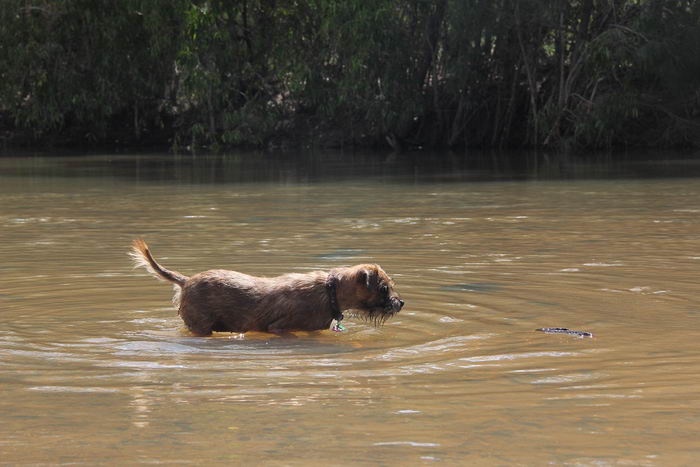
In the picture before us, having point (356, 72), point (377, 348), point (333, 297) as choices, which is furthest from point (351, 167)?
point (377, 348)

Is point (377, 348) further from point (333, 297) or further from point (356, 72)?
point (356, 72)

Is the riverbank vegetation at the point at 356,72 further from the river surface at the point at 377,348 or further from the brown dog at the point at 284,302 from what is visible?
the brown dog at the point at 284,302

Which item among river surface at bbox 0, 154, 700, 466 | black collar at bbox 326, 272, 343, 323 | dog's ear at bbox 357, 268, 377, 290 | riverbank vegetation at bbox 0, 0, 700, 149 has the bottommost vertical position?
river surface at bbox 0, 154, 700, 466

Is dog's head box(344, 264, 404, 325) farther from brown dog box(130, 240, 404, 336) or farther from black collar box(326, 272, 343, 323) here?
black collar box(326, 272, 343, 323)

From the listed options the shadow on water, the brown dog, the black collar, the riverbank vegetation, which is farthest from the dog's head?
the riverbank vegetation

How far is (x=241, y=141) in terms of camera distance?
150ft

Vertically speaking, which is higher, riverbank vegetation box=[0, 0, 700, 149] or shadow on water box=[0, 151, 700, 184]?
riverbank vegetation box=[0, 0, 700, 149]

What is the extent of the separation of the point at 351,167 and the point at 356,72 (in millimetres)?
8403

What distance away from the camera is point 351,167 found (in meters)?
32.9

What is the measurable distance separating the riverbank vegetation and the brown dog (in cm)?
2903

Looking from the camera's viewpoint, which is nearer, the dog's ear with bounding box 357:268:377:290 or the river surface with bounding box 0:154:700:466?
the river surface with bounding box 0:154:700:466

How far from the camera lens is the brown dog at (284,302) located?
886 cm

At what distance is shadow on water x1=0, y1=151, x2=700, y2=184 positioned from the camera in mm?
28094

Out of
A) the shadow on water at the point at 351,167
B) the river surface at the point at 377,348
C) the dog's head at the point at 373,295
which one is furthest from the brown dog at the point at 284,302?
the shadow on water at the point at 351,167
